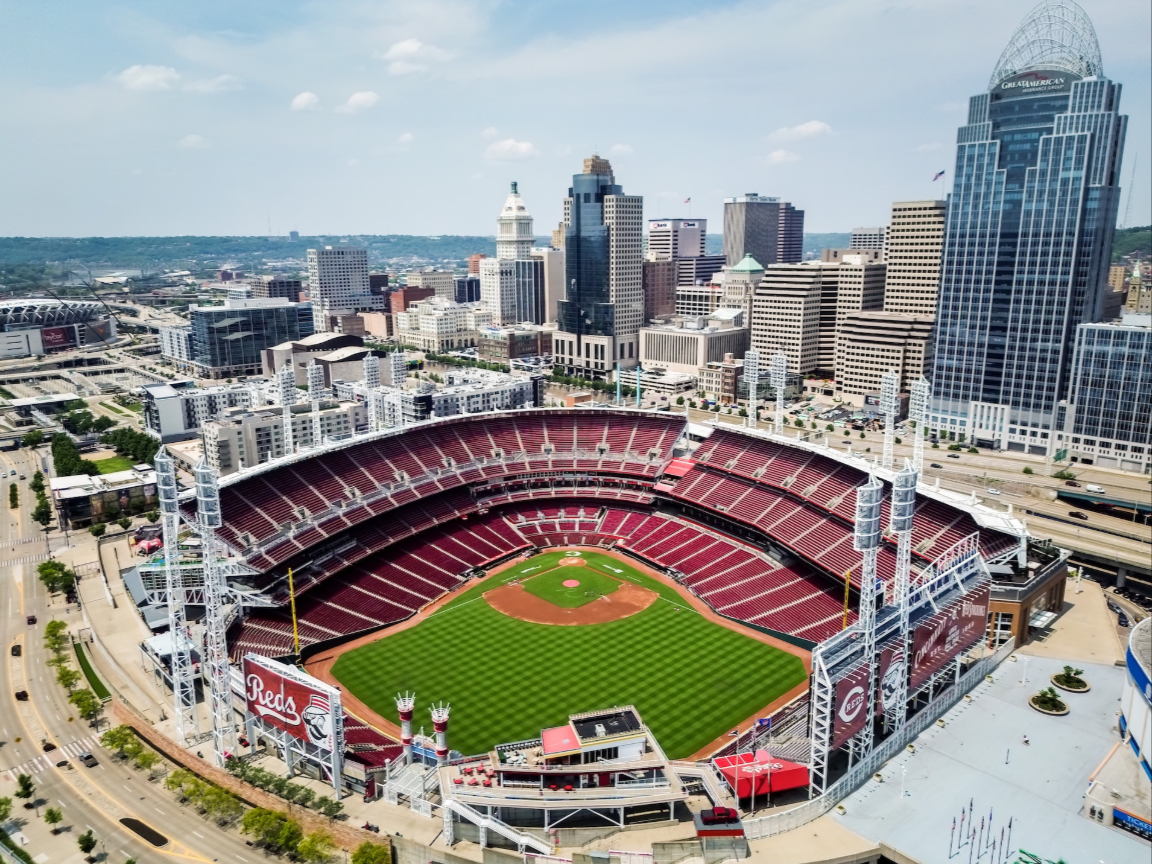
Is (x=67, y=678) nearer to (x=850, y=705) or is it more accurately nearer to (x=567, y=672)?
(x=567, y=672)

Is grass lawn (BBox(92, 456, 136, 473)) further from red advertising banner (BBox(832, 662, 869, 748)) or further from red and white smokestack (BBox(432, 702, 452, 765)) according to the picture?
red advertising banner (BBox(832, 662, 869, 748))

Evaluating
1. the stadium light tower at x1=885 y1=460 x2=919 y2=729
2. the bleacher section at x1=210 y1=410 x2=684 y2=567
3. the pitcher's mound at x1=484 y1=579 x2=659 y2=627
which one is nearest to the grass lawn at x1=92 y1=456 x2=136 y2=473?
the bleacher section at x1=210 y1=410 x2=684 y2=567

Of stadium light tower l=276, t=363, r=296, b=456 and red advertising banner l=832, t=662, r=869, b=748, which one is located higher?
stadium light tower l=276, t=363, r=296, b=456

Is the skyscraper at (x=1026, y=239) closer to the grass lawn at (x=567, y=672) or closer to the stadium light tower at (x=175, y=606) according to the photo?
the grass lawn at (x=567, y=672)

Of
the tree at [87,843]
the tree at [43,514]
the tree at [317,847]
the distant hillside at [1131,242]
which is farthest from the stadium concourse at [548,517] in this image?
the distant hillside at [1131,242]

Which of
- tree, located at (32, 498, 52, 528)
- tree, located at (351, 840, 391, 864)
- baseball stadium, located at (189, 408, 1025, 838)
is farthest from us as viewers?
tree, located at (32, 498, 52, 528)

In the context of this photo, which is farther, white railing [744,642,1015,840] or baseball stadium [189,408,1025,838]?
baseball stadium [189,408,1025,838]

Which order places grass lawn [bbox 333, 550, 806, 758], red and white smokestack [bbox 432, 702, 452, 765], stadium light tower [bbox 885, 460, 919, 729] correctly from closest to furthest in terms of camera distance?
red and white smokestack [bbox 432, 702, 452, 765] → stadium light tower [bbox 885, 460, 919, 729] → grass lawn [bbox 333, 550, 806, 758]
